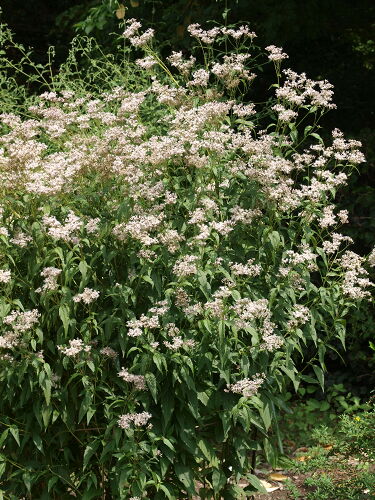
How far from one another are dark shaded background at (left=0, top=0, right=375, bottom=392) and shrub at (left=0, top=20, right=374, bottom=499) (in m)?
2.43

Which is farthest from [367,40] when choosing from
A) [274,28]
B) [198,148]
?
[198,148]

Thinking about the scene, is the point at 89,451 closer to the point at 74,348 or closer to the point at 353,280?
the point at 74,348

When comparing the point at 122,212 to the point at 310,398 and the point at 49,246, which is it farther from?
the point at 310,398

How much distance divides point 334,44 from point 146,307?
6.35 metres

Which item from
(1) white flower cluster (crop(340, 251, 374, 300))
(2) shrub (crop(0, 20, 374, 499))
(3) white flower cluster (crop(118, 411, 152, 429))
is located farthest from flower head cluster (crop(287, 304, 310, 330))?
(3) white flower cluster (crop(118, 411, 152, 429))

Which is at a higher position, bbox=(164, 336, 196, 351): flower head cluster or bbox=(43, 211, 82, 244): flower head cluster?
bbox=(43, 211, 82, 244): flower head cluster

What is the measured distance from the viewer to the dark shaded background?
7238mm

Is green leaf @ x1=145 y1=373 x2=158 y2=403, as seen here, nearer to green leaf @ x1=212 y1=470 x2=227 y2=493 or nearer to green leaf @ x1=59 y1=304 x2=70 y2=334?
green leaf @ x1=59 y1=304 x2=70 y2=334

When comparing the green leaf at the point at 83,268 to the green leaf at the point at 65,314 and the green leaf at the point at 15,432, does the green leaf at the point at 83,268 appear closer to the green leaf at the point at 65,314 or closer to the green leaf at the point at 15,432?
the green leaf at the point at 65,314

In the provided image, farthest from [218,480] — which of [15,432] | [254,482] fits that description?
[15,432]

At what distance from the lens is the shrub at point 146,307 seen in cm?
394

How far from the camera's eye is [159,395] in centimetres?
404

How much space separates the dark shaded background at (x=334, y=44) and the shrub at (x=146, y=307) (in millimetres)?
2429

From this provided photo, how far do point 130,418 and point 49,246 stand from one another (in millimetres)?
948
